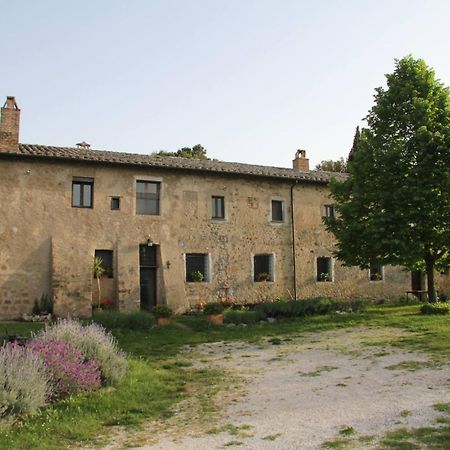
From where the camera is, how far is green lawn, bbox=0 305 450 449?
604 cm

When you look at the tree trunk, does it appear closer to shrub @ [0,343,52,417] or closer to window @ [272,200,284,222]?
window @ [272,200,284,222]

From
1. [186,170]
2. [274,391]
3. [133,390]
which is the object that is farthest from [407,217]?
[133,390]

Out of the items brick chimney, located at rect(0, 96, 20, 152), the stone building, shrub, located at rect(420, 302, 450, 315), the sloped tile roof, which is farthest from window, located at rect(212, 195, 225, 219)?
shrub, located at rect(420, 302, 450, 315)

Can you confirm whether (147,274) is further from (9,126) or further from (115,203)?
(9,126)

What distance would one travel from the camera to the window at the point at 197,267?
21.2 m

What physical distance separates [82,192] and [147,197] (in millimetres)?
2630

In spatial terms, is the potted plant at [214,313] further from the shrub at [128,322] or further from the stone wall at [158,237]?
the stone wall at [158,237]

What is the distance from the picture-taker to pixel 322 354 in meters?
11.1

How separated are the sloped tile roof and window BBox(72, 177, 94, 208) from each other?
2.97 feet

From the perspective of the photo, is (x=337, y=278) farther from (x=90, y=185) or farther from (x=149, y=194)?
(x=90, y=185)

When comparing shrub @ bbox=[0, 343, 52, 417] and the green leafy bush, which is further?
the green leafy bush

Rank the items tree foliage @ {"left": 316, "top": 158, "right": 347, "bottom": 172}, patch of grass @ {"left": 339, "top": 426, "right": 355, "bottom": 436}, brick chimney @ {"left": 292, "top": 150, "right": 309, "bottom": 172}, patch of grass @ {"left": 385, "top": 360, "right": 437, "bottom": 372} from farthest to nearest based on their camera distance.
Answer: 1. tree foliage @ {"left": 316, "top": 158, "right": 347, "bottom": 172}
2. brick chimney @ {"left": 292, "top": 150, "right": 309, "bottom": 172}
3. patch of grass @ {"left": 385, "top": 360, "right": 437, "bottom": 372}
4. patch of grass @ {"left": 339, "top": 426, "right": 355, "bottom": 436}

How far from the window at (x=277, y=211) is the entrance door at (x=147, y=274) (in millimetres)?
5940

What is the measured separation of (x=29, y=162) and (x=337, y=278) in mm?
14805
